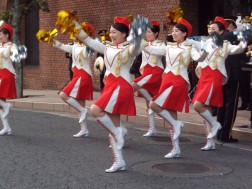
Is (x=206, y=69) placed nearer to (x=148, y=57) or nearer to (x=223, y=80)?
(x=223, y=80)

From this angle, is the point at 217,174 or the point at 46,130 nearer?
the point at 217,174

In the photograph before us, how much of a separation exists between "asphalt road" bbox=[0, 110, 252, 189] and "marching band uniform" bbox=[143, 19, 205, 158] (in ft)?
1.39

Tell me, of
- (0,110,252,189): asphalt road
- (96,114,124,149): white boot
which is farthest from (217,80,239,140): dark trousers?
(96,114,124,149): white boot

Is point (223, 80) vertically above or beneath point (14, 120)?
above

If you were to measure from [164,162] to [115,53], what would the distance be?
1.55m

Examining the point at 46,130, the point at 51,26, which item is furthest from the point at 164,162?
the point at 51,26

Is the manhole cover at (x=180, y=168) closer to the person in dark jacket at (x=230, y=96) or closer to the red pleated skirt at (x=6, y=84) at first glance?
the person in dark jacket at (x=230, y=96)

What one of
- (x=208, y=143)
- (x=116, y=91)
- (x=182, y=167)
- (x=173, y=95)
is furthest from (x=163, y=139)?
(x=116, y=91)

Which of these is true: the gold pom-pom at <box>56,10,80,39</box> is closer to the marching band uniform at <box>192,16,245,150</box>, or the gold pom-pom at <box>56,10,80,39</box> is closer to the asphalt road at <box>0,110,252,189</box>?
the asphalt road at <box>0,110,252,189</box>

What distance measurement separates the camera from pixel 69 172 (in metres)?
6.79

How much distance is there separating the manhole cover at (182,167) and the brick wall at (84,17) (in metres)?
7.87

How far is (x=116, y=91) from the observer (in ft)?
23.0

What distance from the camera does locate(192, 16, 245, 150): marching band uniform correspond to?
26.9 ft

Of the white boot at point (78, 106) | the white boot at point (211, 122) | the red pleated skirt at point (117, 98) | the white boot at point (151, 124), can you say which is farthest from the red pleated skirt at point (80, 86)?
the red pleated skirt at point (117, 98)
